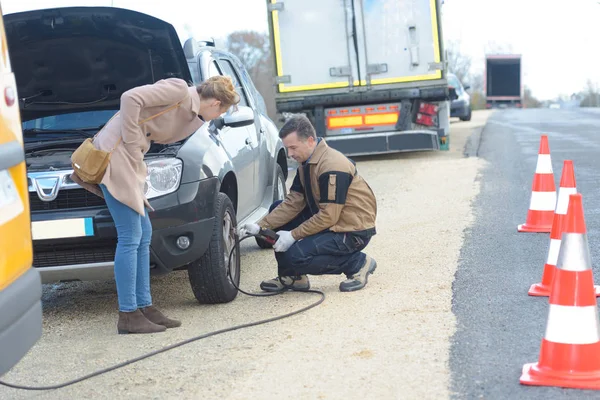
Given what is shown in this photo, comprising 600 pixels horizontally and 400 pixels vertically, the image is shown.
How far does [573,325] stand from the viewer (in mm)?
4043

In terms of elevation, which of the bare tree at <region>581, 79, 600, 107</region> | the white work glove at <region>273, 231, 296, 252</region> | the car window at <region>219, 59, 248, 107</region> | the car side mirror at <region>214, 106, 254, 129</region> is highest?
the car window at <region>219, 59, 248, 107</region>

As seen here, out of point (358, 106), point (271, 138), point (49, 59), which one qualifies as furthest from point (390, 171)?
point (49, 59)

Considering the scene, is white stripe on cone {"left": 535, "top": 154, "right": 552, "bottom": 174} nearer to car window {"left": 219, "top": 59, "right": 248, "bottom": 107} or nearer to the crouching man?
the crouching man

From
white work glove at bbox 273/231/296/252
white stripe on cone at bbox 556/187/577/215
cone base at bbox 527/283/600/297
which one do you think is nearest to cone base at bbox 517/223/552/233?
white stripe on cone at bbox 556/187/577/215

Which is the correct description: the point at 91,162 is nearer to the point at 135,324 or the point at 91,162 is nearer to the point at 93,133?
the point at 135,324

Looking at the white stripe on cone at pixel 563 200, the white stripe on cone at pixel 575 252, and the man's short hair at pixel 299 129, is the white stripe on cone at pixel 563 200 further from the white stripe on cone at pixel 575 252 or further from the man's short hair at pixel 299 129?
the white stripe on cone at pixel 575 252

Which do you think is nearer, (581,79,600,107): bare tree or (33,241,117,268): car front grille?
(33,241,117,268): car front grille

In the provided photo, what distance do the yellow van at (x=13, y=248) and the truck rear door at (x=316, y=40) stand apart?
40.5 feet

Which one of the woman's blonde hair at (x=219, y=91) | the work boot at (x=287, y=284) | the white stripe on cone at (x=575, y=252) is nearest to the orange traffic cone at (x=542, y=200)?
the work boot at (x=287, y=284)

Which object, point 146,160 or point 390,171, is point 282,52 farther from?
point 146,160

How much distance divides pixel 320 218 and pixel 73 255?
1614 millimetres

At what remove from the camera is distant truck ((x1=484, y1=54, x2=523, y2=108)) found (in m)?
56.5

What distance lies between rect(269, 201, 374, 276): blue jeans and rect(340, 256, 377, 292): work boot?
87 mm

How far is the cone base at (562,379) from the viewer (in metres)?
3.95
